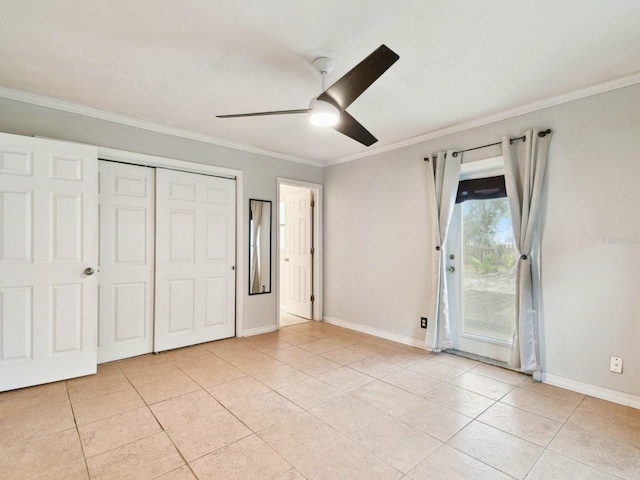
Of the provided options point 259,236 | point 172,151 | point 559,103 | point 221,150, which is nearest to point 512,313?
point 559,103

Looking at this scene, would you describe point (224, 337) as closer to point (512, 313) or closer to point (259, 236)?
point (259, 236)

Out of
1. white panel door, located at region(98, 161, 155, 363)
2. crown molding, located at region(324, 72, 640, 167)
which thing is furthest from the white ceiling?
white panel door, located at region(98, 161, 155, 363)

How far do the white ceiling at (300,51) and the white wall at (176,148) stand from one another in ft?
0.74

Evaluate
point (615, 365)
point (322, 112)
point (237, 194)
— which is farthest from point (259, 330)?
point (615, 365)

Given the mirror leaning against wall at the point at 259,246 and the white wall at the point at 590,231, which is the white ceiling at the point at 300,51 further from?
the mirror leaning against wall at the point at 259,246

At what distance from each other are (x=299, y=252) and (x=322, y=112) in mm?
3404

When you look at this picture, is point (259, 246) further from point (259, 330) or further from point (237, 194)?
point (259, 330)

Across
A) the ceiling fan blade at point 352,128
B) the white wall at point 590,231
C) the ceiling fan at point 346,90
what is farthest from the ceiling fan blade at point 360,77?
the white wall at point 590,231

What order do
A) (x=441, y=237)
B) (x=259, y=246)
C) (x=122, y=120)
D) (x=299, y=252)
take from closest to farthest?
(x=122, y=120), (x=441, y=237), (x=259, y=246), (x=299, y=252)

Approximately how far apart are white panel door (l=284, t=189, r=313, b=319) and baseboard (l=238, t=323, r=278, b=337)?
859 millimetres

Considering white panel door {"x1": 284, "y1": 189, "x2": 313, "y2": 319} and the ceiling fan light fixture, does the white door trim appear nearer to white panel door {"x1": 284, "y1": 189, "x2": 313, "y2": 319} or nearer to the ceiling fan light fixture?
white panel door {"x1": 284, "y1": 189, "x2": 313, "y2": 319}

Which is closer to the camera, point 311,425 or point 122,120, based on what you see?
point 311,425

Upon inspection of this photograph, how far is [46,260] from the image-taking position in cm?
281

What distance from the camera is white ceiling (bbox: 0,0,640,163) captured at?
5.94 feet
